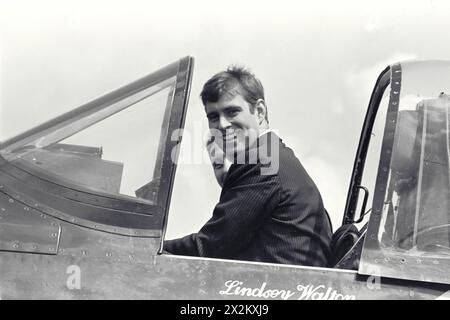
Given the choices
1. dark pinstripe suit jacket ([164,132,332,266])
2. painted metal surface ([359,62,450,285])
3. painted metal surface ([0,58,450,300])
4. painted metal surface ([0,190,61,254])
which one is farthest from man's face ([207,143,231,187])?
painted metal surface ([0,190,61,254])

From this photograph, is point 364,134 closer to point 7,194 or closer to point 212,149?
point 212,149

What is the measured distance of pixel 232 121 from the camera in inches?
145

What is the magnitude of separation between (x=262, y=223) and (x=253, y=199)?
0.14 metres

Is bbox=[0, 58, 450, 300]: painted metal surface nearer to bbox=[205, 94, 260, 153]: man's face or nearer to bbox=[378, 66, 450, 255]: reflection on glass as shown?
bbox=[378, 66, 450, 255]: reflection on glass

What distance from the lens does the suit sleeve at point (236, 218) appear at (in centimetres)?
337

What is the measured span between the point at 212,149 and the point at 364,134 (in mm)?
1782

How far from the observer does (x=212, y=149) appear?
3.78 m

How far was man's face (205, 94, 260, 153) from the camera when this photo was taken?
3.68 meters

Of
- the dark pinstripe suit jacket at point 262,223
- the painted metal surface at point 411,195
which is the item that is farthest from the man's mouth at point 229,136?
the painted metal surface at point 411,195

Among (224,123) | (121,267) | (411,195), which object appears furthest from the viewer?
(224,123)

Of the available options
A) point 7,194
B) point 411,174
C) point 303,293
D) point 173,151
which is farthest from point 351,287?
point 7,194

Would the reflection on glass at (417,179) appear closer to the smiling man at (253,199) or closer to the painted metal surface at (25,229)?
the smiling man at (253,199)

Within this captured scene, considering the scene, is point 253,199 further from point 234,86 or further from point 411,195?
point 411,195

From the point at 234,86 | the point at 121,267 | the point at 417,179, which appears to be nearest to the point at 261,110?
the point at 234,86
